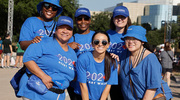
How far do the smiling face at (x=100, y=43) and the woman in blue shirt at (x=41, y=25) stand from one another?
661 mm

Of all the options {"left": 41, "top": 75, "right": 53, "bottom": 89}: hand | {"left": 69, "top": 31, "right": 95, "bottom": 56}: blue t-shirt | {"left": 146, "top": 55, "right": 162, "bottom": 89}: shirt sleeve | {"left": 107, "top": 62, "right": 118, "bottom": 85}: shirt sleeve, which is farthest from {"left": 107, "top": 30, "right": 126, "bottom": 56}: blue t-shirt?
{"left": 41, "top": 75, "right": 53, "bottom": 89}: hand

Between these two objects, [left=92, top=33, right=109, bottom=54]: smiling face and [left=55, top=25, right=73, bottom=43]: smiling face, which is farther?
[left=92, top=33, right=109, bottom=54]: smiling face

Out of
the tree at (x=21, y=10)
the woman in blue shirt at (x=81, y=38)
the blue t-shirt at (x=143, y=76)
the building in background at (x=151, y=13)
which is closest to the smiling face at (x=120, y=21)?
the woman in blue shirt at (x=81, y=38)

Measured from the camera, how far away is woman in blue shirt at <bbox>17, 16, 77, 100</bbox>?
115 inches

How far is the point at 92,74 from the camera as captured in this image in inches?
128

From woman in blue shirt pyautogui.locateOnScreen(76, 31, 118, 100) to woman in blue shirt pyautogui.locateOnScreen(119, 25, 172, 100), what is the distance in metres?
0.18

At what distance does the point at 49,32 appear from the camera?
11.3 feet

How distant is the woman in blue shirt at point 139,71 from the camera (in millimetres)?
2977

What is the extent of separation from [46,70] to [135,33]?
1259 mm

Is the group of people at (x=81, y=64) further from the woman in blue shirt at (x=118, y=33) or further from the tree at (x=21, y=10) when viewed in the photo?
the tree at (x=21, y=10)

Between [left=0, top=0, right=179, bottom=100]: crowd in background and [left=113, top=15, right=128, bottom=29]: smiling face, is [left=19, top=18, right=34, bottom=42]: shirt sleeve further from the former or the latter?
[left=113, top=15, right=128, bottom=29]: smiling face

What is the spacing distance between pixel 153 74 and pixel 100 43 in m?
0.83

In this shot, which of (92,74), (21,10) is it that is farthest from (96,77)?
(21,10)

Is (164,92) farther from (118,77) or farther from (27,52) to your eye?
(27,52)
